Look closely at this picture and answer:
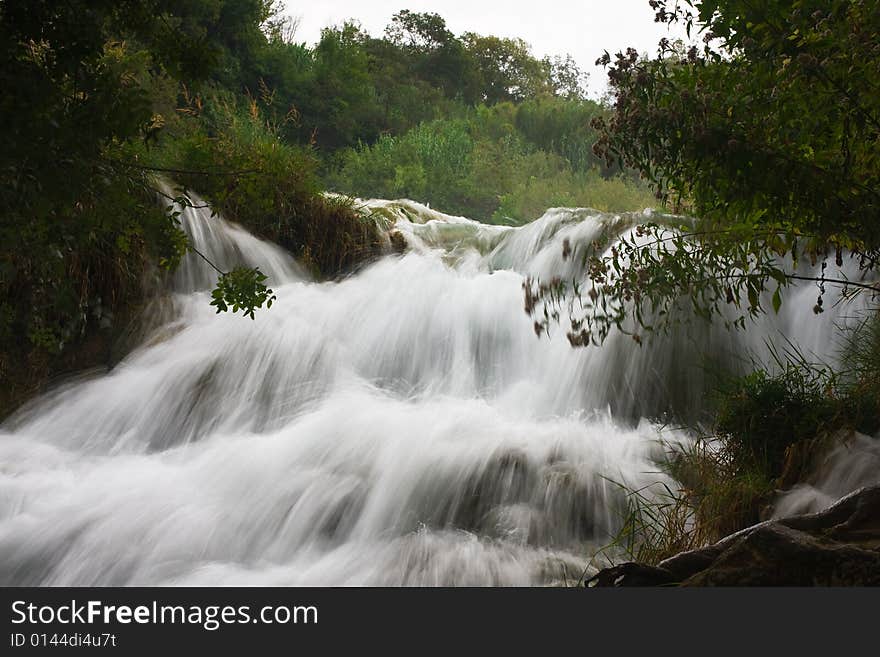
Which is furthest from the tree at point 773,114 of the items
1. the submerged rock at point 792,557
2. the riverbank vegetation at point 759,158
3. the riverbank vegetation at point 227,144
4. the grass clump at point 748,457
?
the riverbank vegetation at point 227,144

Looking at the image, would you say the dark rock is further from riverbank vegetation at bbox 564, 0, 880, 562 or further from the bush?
the bush

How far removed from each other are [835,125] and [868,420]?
58.3 inches

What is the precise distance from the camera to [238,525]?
4.02 metres

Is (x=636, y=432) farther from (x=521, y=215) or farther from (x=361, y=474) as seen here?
(x=521, y=215)

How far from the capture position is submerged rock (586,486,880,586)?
2.39m

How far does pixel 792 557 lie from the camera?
8.09ft

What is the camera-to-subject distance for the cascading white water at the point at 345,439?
12.5ft

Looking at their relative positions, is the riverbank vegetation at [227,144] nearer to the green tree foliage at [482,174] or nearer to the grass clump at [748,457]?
the green tree foliage at [482,174]

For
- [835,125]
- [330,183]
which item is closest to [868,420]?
[835,125]

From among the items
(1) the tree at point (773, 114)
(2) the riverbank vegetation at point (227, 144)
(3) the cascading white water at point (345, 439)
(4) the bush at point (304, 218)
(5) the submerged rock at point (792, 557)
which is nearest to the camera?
(2) the riverbank vegetation at point (227, 144)

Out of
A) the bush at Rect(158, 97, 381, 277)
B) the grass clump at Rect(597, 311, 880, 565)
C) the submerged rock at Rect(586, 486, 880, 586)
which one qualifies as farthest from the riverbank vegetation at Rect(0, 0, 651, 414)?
the grass clump at Rect(597, 311, 880, 565)

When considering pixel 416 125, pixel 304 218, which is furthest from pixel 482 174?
pixel 304 218

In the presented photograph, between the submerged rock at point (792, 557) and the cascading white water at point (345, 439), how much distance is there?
0.94m

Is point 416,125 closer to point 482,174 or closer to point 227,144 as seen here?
point 482,174
